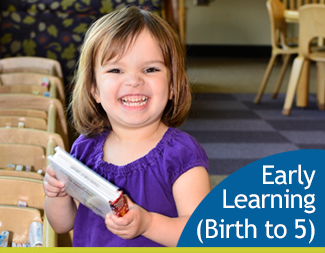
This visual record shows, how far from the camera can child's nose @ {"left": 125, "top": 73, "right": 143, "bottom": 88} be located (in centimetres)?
73

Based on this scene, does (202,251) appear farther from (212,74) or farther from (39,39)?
(212,74)

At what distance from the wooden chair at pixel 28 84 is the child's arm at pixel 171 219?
3.34 feet

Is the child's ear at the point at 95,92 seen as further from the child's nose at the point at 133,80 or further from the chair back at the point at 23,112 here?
the chair back at the point at 23,112

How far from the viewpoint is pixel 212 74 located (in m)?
4.96

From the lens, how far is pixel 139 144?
0.81 metres

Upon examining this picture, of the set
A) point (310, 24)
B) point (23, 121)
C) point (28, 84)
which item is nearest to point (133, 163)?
point (23, 121)

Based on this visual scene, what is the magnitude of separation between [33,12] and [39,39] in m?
0.17

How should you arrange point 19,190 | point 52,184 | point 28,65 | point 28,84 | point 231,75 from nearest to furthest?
point 52,184 → point 19,190 → point 28,84 → point 28,65 → point 231,75

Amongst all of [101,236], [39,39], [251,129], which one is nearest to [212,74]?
[251,129]

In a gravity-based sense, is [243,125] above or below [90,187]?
below

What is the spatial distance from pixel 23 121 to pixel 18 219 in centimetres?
52

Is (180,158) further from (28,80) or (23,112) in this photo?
(28,80)

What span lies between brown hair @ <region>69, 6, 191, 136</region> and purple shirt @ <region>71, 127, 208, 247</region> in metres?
0.11

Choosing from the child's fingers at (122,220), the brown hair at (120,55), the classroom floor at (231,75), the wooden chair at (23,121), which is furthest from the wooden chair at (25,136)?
the classroom floor at (231,75)
